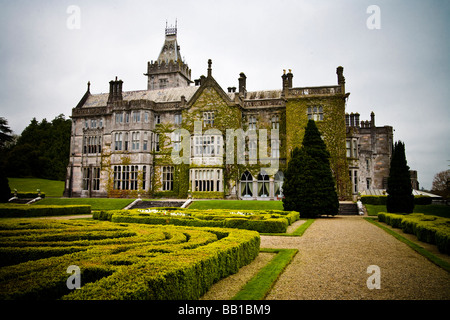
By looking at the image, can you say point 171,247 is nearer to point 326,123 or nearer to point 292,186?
point 292,186

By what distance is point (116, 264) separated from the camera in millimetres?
5723

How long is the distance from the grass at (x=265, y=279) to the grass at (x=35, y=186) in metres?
43.5

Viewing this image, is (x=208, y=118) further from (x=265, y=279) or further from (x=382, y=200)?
(x=265, y=279)

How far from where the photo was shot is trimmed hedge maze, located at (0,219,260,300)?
436 cm

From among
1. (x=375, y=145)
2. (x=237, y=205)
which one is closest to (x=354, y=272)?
(x=237, y=205)

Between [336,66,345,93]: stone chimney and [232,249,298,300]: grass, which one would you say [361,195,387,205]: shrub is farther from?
[232,249,298,300]: grass

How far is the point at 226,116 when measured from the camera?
1304 inches

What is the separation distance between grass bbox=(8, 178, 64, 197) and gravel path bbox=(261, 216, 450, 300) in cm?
4316

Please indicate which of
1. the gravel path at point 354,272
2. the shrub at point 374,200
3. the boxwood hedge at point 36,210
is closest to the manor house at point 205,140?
the shrub at point 374,200

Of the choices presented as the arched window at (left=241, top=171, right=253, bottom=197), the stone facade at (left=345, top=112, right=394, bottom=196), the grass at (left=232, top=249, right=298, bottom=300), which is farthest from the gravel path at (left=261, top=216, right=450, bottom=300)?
the stone facade at (left=345, top=112, right=394, bottom=196)

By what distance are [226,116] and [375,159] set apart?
78.4 ft

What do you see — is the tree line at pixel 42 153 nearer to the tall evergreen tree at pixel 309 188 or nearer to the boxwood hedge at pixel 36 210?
the boxwood hedge at pixel 36 210

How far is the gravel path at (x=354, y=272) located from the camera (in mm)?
6221

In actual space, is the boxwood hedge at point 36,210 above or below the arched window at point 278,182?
below
